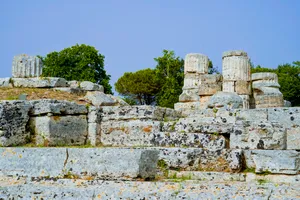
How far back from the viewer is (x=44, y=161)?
6.47m

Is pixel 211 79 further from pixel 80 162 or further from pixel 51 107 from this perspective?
pixel 80 162

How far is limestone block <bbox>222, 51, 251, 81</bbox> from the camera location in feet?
77.9

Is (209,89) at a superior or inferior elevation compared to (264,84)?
inferior

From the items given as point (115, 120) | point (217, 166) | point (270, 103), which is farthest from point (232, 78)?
point (217, 166)

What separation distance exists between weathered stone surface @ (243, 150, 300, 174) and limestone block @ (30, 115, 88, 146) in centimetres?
322

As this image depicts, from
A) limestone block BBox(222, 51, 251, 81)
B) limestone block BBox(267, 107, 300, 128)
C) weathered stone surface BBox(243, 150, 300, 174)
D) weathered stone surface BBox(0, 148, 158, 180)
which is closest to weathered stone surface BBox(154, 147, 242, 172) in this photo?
weathered stone surface BBox(243, 150, 300, 174)

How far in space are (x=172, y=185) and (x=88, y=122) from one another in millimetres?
4372

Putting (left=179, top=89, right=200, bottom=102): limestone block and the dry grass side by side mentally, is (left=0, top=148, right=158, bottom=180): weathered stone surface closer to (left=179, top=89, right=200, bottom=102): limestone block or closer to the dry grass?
the dry grass

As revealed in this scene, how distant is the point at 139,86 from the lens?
5372cm

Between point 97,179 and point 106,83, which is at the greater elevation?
point 106,83

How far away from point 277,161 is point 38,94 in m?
5.90

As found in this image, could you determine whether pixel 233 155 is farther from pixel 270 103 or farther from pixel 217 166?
pixel 270 103

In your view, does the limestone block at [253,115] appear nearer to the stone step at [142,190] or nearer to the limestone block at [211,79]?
the stone step at [142,190]

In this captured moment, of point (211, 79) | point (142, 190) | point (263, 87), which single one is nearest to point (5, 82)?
point (142, 190)
